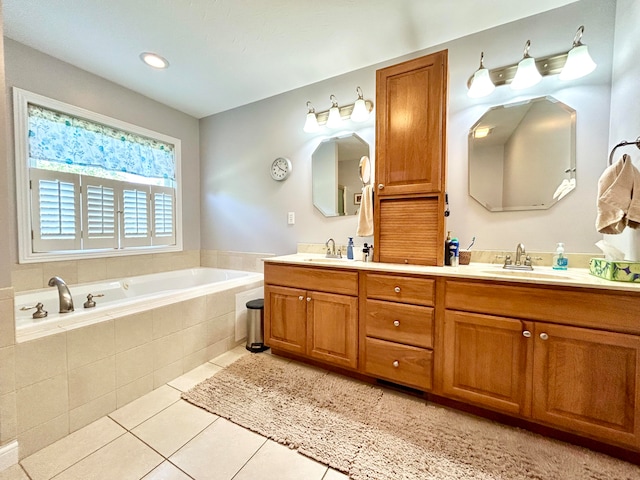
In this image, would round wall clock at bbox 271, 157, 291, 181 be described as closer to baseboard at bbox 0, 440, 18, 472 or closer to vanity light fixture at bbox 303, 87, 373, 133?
vanity light fixture at bbox 303, 87, 373, 133

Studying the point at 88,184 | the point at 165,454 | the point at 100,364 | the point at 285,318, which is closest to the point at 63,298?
the point at 100,364

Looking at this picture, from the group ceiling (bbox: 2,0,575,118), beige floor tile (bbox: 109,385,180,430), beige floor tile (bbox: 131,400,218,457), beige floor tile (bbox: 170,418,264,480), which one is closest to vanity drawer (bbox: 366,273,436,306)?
beige floor tile (bbox: 170,418,264,480)

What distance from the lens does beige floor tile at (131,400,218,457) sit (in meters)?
1.27

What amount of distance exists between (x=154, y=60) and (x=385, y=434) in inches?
126

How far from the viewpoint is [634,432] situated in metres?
1.11

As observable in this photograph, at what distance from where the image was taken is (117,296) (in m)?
2.43

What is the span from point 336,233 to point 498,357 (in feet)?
4.97

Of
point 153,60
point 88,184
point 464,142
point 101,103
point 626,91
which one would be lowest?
point 88,184

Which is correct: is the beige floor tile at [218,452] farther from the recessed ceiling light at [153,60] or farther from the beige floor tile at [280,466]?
the recessed ceiling light at [153,60]

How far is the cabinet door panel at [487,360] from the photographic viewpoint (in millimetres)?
1305

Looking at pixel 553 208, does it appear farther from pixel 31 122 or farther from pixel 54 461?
pixel 31 122

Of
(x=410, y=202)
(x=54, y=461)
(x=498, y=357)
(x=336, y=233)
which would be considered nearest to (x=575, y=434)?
(x=498, y=357)

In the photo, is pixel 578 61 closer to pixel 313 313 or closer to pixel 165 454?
pixel 313 313

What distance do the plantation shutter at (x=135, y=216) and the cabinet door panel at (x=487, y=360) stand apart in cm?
297
